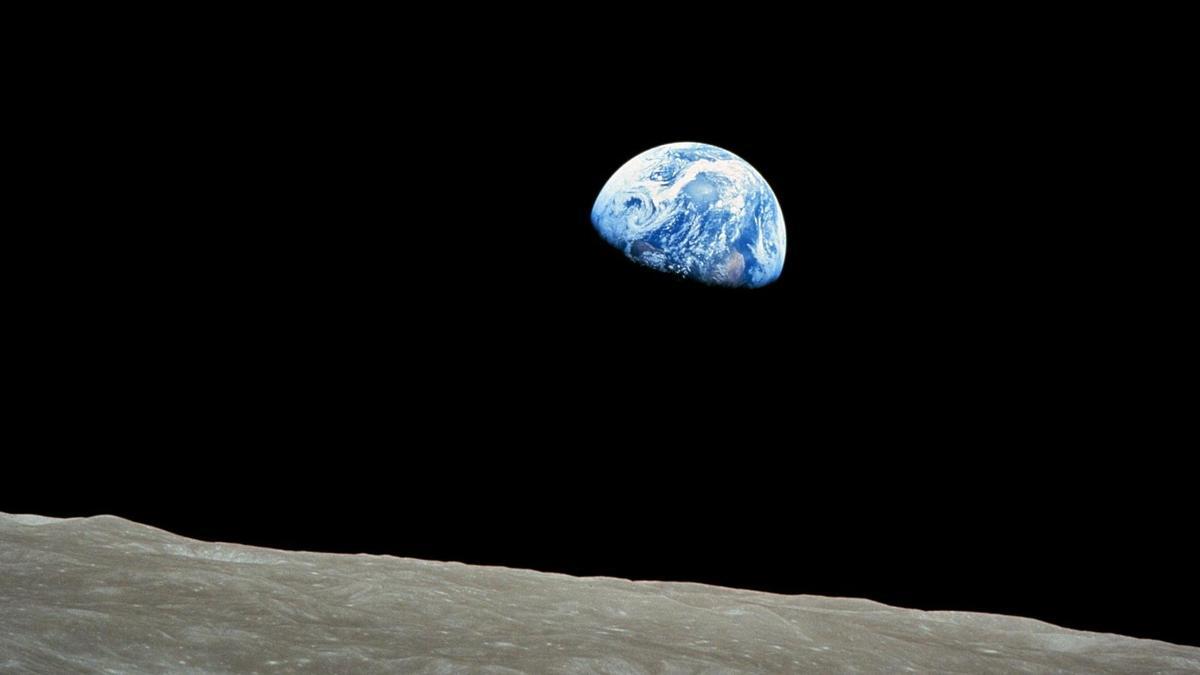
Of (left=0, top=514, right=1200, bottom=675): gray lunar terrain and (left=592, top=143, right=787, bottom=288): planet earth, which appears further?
(left=592, top=143, right=787, bottom=288): planet earth

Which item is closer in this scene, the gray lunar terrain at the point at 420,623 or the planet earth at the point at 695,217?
the gray lunar terrain at the point at 420,623

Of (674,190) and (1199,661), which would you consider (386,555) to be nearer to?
(674,190)

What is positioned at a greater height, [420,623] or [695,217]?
[695,217]

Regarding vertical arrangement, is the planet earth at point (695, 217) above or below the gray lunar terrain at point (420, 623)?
above

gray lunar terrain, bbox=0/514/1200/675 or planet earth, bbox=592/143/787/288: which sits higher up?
planet earth, bbox=592/143/787/288
